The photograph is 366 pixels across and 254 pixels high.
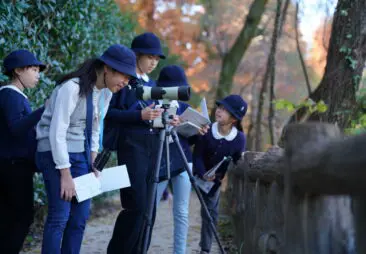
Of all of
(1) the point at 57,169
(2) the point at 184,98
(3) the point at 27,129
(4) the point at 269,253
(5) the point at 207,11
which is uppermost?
(5) the point at 207,11

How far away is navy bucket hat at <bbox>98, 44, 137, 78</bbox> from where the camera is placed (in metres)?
4.00

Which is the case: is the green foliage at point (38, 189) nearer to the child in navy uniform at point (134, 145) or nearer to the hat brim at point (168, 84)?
the child in navy uniform at point (134, 145)

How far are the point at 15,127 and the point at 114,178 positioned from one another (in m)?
0.77

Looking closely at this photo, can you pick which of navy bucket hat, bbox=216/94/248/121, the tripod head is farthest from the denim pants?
the tripod head

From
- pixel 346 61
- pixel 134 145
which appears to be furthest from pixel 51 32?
pixel 346 61

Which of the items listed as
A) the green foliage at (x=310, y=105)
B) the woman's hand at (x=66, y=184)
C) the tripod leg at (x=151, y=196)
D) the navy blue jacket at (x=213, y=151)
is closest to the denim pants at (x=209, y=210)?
the navy blue jacket at (x=213, y=151)

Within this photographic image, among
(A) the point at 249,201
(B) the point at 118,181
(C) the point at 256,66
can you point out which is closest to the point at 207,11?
(C) the point at 256,66

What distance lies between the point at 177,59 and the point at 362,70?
9.74m

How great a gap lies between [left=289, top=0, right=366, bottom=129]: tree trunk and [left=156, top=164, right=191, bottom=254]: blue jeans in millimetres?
2626

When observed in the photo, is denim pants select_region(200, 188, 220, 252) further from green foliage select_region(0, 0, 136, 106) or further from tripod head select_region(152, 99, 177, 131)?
green foliage select_region(0, 0, 136, 106)

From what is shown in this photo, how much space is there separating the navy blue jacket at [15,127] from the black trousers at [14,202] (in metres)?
0.08

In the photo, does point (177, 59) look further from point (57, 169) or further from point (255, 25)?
point (57, 169)

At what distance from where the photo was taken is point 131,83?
181 inches

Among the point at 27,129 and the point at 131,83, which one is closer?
the point at 27,129
